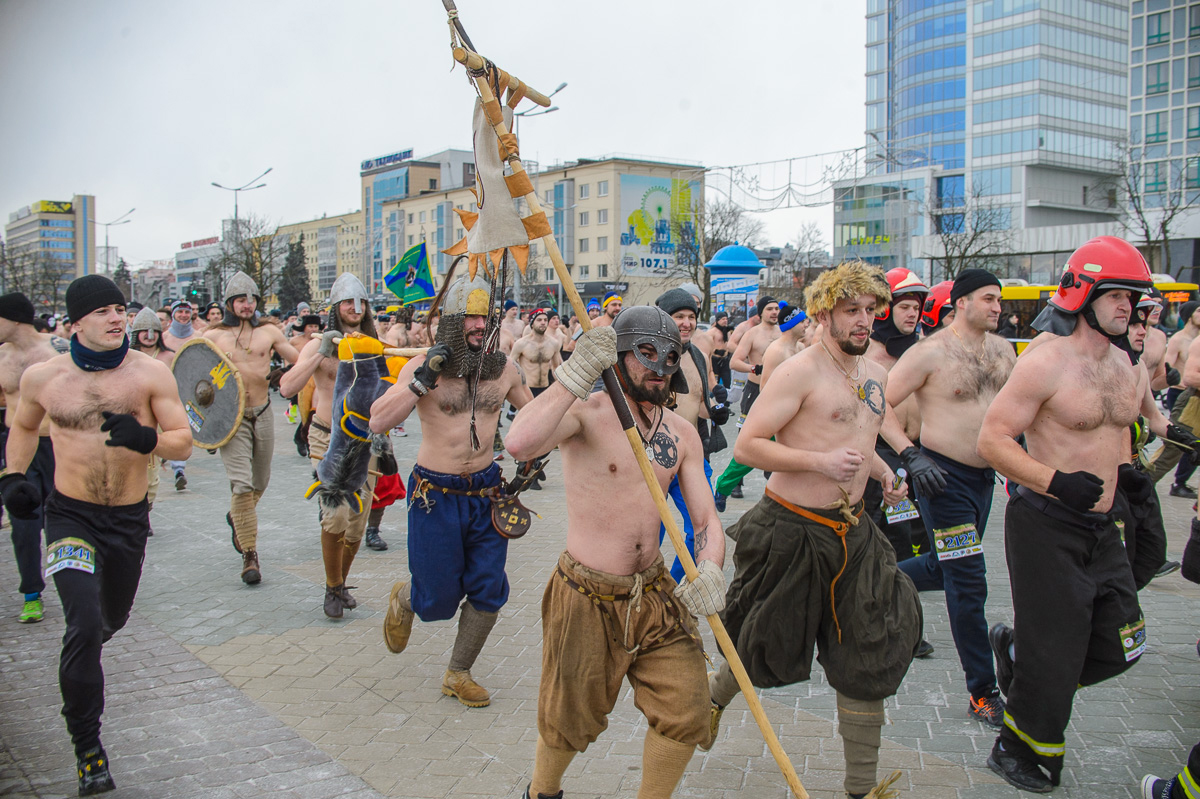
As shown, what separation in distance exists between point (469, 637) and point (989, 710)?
2.64 m

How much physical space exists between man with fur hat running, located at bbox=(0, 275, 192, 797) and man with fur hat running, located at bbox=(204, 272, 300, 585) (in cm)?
214

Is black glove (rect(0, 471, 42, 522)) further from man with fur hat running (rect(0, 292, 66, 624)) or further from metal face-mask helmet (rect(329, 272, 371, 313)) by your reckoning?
metal face-mask helmet (rect(329, 272, 371, 313))

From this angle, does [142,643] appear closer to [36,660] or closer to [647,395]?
[36,660]

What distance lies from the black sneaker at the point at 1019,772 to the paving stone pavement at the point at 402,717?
47 millimetres

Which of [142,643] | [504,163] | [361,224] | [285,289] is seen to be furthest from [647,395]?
[361,224]

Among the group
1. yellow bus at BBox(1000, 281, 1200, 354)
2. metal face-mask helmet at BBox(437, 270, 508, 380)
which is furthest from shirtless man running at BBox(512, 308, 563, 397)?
yellow bus at BBox(1000, 281, 1200, 354)

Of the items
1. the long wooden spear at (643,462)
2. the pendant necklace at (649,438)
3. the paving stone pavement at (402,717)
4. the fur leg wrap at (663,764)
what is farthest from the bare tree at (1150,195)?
the fur leg wrap at (663,764)

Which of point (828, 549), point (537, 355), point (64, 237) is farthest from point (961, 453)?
point (64, 237)

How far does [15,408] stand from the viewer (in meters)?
6.04

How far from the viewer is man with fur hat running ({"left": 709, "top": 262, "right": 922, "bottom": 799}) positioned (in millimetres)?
3480

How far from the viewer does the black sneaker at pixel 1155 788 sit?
3.38 metres

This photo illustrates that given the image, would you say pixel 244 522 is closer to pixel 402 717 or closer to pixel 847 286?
pixel 402 717

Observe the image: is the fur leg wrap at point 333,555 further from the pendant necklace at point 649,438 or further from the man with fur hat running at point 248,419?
the pendant necklace at point 649,438

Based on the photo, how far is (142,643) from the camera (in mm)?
5480
